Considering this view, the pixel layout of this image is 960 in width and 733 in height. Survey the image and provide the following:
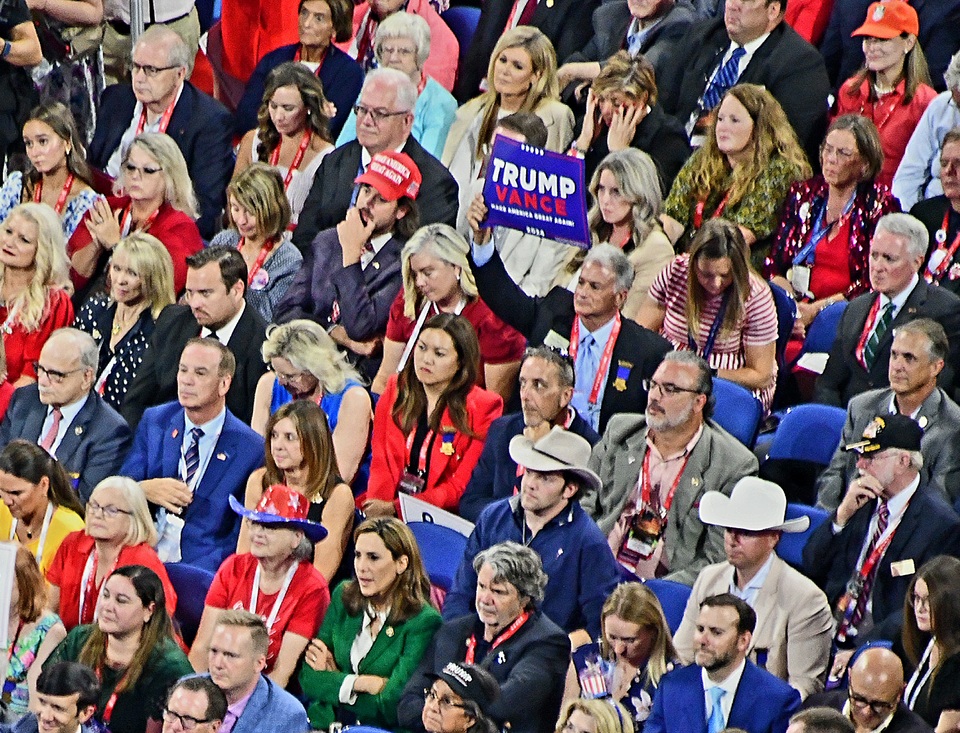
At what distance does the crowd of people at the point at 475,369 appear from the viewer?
695cm

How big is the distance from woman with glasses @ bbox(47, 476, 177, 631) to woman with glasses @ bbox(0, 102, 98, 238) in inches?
88.8

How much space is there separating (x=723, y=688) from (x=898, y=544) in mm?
812

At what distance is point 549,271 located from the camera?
8.90 meters

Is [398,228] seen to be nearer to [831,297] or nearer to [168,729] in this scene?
[831,297]

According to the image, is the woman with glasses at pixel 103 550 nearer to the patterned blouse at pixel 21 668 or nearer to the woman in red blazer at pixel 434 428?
the patterned blouse at pixel 21 668

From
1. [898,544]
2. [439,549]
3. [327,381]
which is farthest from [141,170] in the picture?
[898,544]

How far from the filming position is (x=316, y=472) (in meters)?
7.72

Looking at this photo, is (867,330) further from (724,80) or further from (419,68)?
(419,68)

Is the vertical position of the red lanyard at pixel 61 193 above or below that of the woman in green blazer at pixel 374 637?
above

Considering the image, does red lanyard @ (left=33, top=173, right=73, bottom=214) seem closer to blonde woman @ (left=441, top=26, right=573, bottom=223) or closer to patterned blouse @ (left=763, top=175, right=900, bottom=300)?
blonde woman @ (left=441, top=26, right=573, bottom=223)

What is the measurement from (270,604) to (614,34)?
3.81 m

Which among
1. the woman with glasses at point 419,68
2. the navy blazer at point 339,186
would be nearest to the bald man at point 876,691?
the navy blazer at point 339,186

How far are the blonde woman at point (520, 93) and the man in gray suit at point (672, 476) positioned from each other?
212cm

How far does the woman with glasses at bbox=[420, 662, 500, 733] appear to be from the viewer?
6.56 m
